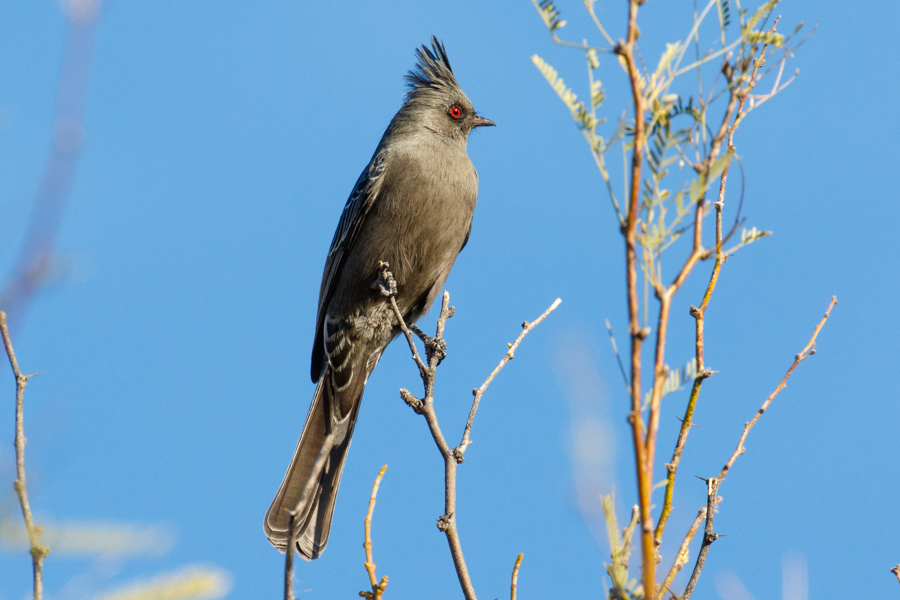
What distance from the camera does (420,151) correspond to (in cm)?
653

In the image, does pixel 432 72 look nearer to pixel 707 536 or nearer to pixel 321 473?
pixel 321 473

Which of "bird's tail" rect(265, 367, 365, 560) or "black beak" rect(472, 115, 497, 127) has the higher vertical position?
"black beak" rect(472, 115, 497, 127)

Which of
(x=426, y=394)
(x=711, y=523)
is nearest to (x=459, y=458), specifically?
(x=426, y=394)

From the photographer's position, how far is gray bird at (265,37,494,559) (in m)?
6.27

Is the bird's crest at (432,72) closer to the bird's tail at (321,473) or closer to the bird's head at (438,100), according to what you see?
the bird's head at (438,100)

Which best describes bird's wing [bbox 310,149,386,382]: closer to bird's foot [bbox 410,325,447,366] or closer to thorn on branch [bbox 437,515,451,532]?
bird's foot [bbox 410,325,447,366]

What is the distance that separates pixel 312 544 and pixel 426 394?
2056 millimetres

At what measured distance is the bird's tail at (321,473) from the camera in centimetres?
536

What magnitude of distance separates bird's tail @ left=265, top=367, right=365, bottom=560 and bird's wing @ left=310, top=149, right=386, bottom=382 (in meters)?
0.30

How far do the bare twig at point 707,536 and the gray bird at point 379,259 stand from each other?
3619mm

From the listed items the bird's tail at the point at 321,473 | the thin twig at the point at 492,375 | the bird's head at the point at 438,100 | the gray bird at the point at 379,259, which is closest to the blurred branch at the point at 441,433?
the thin twig at the point at 492,375

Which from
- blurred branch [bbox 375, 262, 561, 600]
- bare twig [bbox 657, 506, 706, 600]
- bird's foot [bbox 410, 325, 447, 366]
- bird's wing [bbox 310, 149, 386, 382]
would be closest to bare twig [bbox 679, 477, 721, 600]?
bare twig [bbox 657, 506, 706, 600]

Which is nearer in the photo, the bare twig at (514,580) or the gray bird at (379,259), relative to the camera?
the bare twig at (514,580)

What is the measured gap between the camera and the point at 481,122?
7.34m
